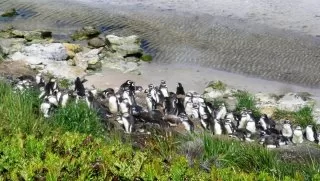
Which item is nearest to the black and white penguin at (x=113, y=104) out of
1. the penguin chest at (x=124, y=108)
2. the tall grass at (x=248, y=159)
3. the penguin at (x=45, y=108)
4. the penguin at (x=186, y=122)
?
the penguin chest at (x=124, y=108)

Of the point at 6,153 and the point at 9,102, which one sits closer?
the point at 6,153

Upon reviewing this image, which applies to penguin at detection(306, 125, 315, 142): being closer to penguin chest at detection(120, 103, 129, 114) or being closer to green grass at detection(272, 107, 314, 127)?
green grass at detection(272, 107, 314, 127)

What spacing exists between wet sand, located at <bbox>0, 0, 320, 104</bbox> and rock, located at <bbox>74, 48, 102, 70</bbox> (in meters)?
0.49

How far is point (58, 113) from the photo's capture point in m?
8.15

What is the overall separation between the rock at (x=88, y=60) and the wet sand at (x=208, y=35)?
1.60ft

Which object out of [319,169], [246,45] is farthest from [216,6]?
[319,169]

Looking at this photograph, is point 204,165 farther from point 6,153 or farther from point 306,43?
point 306,43

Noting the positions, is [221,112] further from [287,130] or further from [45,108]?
[45,108]

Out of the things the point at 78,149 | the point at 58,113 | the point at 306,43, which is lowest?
the point at 306,43

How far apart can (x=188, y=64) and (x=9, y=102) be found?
24.8 feet

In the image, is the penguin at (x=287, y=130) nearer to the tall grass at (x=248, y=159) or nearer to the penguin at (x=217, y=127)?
the penguin at (x=217, y=127)

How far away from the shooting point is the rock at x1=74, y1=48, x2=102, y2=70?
14.6 meters

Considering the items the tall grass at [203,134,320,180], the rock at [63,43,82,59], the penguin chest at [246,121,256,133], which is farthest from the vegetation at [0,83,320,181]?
the rock at [63,43,82,59]

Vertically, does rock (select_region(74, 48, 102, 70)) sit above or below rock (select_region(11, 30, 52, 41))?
above
